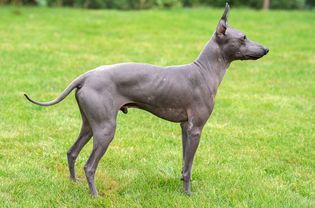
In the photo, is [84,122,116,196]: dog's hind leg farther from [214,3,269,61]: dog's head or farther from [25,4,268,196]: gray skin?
[214,3,269,61]: dog's head

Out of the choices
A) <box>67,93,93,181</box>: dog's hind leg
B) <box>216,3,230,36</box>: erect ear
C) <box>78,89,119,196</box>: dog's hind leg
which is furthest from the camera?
<box>67,93,93,181</box>: dog's hind leg

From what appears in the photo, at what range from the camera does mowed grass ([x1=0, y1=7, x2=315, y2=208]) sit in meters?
5.00

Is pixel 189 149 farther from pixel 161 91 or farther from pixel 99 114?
pixel 99 114

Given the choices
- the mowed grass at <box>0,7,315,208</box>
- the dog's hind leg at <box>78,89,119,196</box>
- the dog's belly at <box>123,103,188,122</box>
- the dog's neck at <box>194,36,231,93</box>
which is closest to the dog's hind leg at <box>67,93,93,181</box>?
the mowed grass at <box>0,7,315,208</box>

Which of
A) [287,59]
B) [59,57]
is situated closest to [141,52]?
[59,57]

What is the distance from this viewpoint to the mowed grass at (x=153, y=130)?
500 centimetres

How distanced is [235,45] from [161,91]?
797 millimetres

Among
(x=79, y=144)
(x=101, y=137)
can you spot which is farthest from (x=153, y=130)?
(x=101, y=137)

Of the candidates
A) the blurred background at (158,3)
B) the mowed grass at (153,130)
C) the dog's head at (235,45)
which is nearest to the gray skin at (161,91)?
the dog's head at (235,45)

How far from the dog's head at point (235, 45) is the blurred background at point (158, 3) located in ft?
41.6

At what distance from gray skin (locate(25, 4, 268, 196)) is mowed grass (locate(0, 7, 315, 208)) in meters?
0.46

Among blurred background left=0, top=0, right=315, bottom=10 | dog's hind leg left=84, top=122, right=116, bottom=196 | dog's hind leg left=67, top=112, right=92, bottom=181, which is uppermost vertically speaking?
dog's hind leg left=84, top=122, right=116, bottom=196

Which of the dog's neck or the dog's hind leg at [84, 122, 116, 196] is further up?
the dog's neck

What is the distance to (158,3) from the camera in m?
17.9
